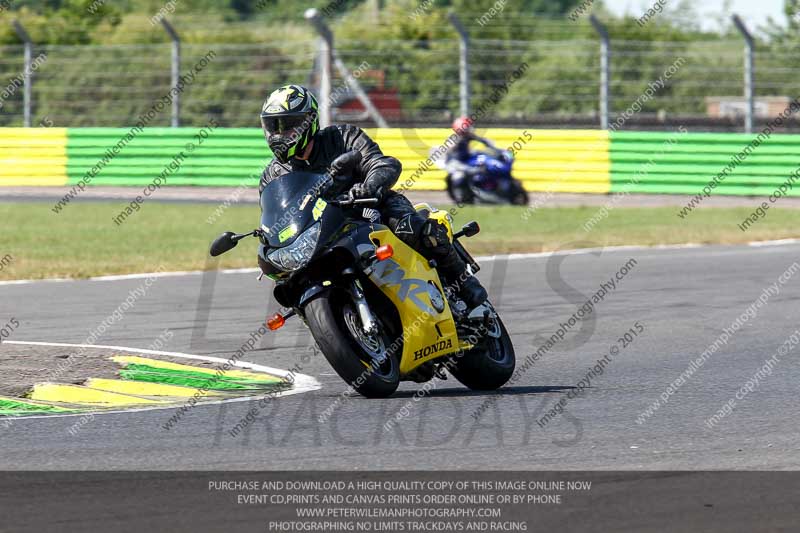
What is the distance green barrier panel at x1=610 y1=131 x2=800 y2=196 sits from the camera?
950 inches

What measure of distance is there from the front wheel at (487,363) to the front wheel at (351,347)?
536 millimetres

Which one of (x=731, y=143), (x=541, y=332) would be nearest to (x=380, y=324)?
(x=541, y=332)

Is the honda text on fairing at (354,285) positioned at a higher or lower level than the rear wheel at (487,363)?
higher

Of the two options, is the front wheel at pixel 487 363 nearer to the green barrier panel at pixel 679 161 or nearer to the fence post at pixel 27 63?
the green barrier panel at pixel 679 161

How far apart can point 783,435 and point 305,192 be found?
2.80 metres

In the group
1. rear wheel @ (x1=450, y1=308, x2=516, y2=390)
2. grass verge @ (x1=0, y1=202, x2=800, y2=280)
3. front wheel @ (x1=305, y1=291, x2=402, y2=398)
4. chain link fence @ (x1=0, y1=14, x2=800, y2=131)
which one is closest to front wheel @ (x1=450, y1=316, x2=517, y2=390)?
rear wheel @ (x1=450, y1=308, x2=516, y2=390)

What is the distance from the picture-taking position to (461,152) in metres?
24.1

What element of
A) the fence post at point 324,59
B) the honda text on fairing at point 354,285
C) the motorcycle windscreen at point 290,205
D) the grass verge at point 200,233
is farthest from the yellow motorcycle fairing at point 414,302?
the fence post at point 324,59

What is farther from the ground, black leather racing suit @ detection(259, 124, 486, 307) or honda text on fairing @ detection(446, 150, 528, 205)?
black leather racing suit @ detection(259, 124, 486, 307)

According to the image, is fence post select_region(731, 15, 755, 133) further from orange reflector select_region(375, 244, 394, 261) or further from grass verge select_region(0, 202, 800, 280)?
orange reflector select_region(375, 244, 394, 261)

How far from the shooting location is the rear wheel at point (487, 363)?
8.22 m

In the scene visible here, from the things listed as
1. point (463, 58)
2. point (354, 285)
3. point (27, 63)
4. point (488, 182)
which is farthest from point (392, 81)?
point (354, 285)

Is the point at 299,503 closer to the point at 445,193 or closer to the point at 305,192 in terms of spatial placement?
the point at 305,192

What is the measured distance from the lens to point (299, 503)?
17.5 feet
